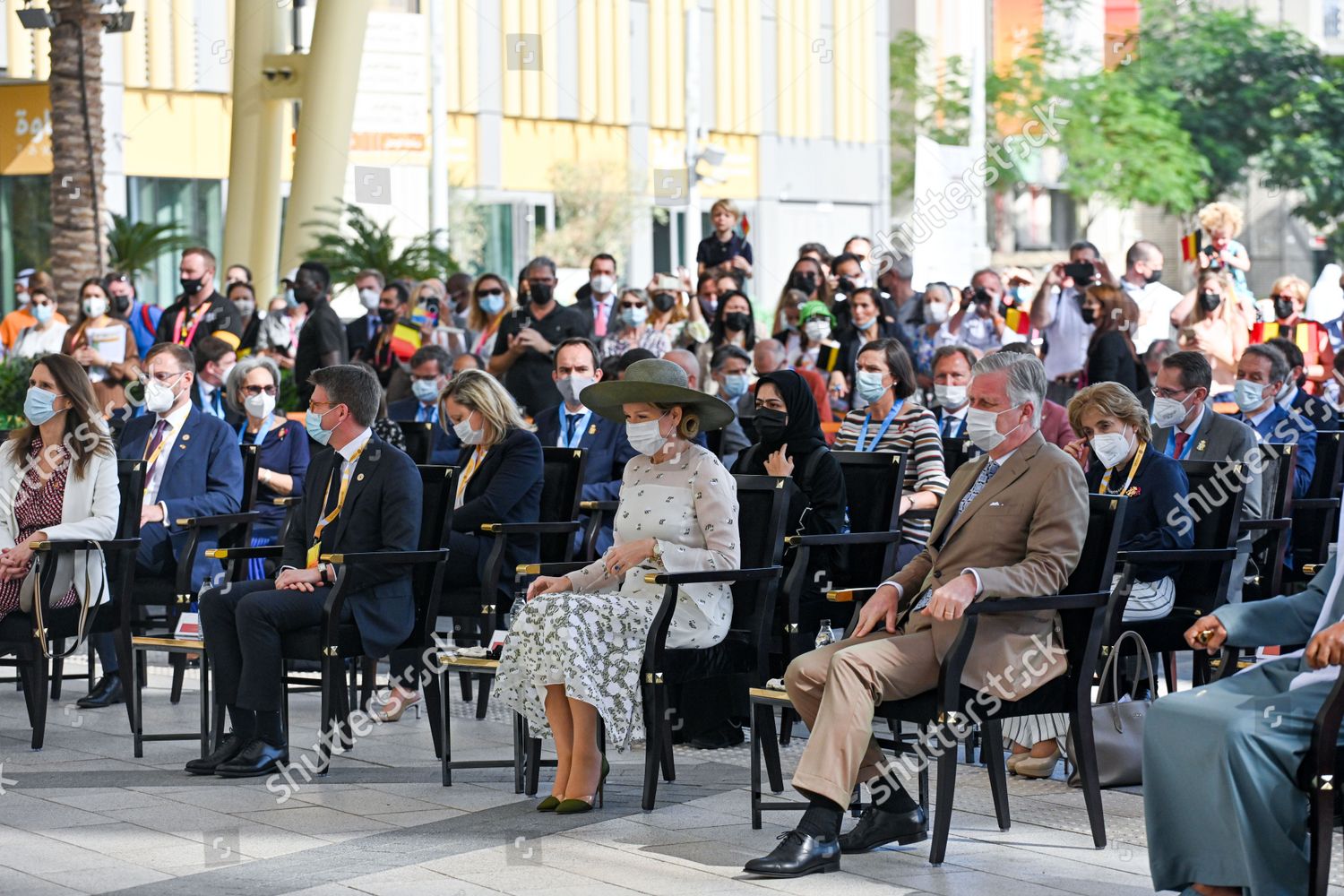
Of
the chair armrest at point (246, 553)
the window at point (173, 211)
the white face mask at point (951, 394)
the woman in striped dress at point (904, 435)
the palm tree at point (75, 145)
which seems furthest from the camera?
the window at point (173, 211)

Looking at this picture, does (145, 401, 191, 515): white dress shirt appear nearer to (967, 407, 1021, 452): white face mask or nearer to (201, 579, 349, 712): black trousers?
(201, 579, 349, 712): black trousers

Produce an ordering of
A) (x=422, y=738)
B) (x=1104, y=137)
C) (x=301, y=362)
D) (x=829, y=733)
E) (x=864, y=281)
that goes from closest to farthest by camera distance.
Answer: (x=829, y=733) < (x=422, y=738) < (x=301, y=362) < (x=864, y=281) < (x=1104, y=137)

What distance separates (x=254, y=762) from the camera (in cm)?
782

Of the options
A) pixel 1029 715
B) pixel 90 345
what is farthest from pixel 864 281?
pixel 1029 715

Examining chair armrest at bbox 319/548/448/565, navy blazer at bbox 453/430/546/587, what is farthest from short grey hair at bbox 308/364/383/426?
navy blazer at bbox 453/430/546/587

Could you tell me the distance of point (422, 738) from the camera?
8.65 m

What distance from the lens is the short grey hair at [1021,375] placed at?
6.60m

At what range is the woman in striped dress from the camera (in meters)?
8.89

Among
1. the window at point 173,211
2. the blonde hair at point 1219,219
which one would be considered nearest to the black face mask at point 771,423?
the blonde hair at point 1219,219

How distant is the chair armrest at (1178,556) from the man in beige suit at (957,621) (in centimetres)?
88

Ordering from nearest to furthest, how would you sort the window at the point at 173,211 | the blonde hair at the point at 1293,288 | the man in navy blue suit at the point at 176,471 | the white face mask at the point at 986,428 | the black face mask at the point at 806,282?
the white face mask at the point at 986,428, the man in navy blue suit at the point at 176,471, the blonde hair at the point at 1293,288, the black face mask at the point at 806,282, the window at the point at 173,211

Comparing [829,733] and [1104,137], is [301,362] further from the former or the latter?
[1104,137]

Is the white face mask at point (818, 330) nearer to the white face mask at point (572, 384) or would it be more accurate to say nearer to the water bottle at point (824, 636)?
the white face mask at point (572, 384)

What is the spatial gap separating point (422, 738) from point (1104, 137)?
45.0 m
